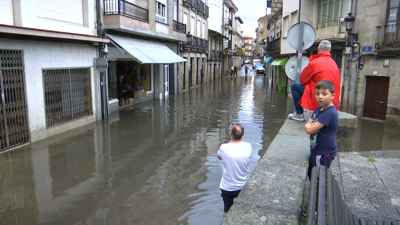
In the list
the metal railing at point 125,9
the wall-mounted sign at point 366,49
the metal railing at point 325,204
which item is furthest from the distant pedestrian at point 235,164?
the wall-mounted sign at point 366,49

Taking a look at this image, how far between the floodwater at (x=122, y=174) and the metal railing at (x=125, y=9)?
4470mm

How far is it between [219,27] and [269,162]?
39204mm

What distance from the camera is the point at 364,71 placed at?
1250 cm

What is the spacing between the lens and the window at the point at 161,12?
16.8m

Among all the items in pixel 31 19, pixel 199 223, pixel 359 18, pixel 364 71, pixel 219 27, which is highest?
pixel 219 27

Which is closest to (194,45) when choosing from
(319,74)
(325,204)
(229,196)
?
(319,74)

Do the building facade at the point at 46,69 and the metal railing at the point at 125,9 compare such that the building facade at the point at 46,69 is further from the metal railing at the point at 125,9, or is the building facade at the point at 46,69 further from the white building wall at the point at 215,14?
the white building wall at the point at 215,14

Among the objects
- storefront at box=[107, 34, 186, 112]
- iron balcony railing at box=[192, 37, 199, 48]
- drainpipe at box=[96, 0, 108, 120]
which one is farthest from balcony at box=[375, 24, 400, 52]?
iron balcony railing at box=[192, 37, 199, 48]

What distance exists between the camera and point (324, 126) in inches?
133

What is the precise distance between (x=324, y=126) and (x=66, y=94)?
28.0 ft

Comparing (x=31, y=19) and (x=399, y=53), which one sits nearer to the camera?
(x=31, y=19)

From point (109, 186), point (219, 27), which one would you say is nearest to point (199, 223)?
A: point (109, 186)

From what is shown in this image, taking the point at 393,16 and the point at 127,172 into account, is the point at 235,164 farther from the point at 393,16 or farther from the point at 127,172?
the point at 393,16

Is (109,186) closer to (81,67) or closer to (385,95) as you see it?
(81,67)
